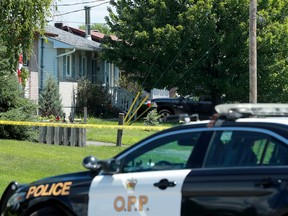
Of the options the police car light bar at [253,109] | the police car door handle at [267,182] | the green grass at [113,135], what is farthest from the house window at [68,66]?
the police car door handle at [267,182]

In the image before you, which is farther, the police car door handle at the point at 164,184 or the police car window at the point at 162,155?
the police car window at the point at 162,155

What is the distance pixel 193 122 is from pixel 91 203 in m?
1.31

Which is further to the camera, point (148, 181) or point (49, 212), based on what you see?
point (49, 212)

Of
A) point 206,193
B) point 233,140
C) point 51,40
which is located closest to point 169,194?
point 206,193

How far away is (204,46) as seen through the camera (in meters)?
32.7

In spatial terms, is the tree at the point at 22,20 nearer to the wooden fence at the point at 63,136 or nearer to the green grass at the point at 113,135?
the wooden fence at the point at 63,136

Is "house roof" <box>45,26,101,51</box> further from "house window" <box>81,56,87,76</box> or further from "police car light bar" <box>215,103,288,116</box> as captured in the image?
"police car light bar" <box>215,103,288,116</box>

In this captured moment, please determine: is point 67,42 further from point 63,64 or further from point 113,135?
point 113,135

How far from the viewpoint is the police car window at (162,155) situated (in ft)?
20.5

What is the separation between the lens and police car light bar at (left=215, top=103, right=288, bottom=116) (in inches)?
247

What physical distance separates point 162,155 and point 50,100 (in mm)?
24211

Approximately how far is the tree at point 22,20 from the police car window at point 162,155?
8.45 m

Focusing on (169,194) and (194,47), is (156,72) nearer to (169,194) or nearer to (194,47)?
(194,47)

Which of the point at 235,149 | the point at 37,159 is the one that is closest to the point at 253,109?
the point at 235,149
